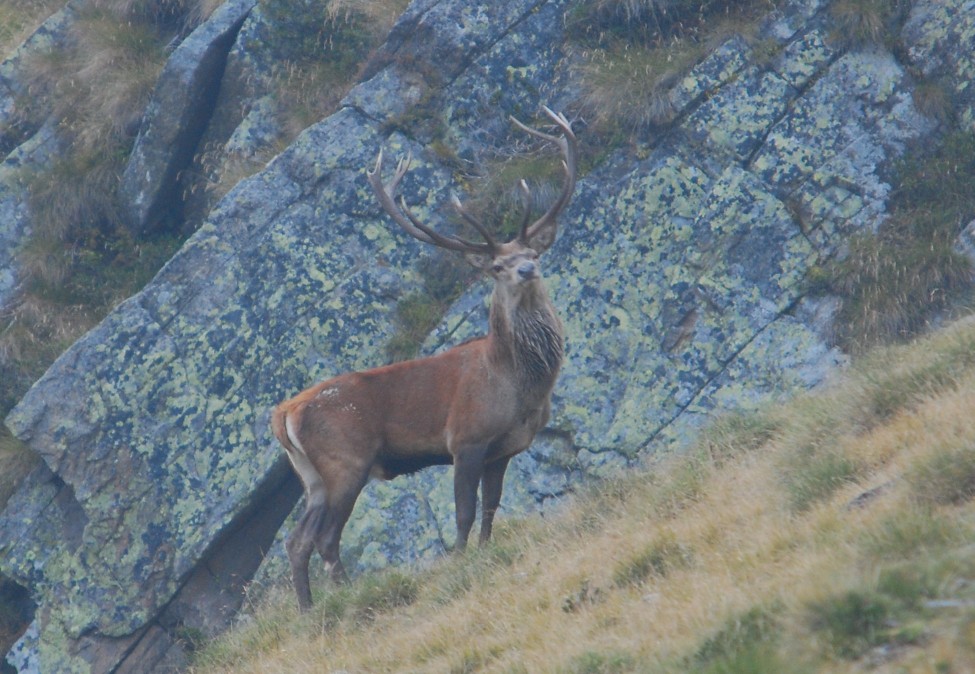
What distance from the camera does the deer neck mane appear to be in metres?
8.19

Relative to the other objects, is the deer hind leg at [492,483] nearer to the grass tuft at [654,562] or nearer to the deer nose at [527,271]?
the deer nose at [527,271]

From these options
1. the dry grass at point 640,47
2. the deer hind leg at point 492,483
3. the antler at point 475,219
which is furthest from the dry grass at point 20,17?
the deer hind leg at point 492,483

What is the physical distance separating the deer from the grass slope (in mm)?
511

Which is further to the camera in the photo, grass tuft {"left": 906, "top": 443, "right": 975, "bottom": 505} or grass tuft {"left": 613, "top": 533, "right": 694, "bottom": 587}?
grass tuft {"left": 613, "top": 533, "right": 694, "bottom": 587}

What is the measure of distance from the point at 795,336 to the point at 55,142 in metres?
8.64

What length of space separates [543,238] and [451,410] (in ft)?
5.02

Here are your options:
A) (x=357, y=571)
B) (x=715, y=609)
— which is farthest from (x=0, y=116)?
(x=715, y=609)

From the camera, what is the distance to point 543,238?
29.0 ft

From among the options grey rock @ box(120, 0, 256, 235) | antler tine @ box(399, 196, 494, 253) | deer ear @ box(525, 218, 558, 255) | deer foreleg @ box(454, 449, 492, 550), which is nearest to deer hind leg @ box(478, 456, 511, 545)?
deer foreleg @ box(454, 449, 492, 550)

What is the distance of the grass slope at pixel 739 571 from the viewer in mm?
3779

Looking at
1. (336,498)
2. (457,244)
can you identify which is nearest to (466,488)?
(336,498)

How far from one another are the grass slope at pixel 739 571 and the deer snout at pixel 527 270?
1518mm

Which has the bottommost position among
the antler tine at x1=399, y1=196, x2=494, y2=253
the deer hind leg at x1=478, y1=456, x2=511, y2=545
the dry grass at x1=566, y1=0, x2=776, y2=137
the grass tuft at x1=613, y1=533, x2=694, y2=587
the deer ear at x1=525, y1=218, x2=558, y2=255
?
the deer hind leg at x1=478, y1=456, x2=511, y2=545

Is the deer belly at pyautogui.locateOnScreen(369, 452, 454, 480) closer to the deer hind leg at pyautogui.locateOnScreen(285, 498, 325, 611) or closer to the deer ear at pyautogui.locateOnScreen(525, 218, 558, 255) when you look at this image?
the deer hind leg at pyautogui.locateOnScreen(285, 498, 325, 611)
